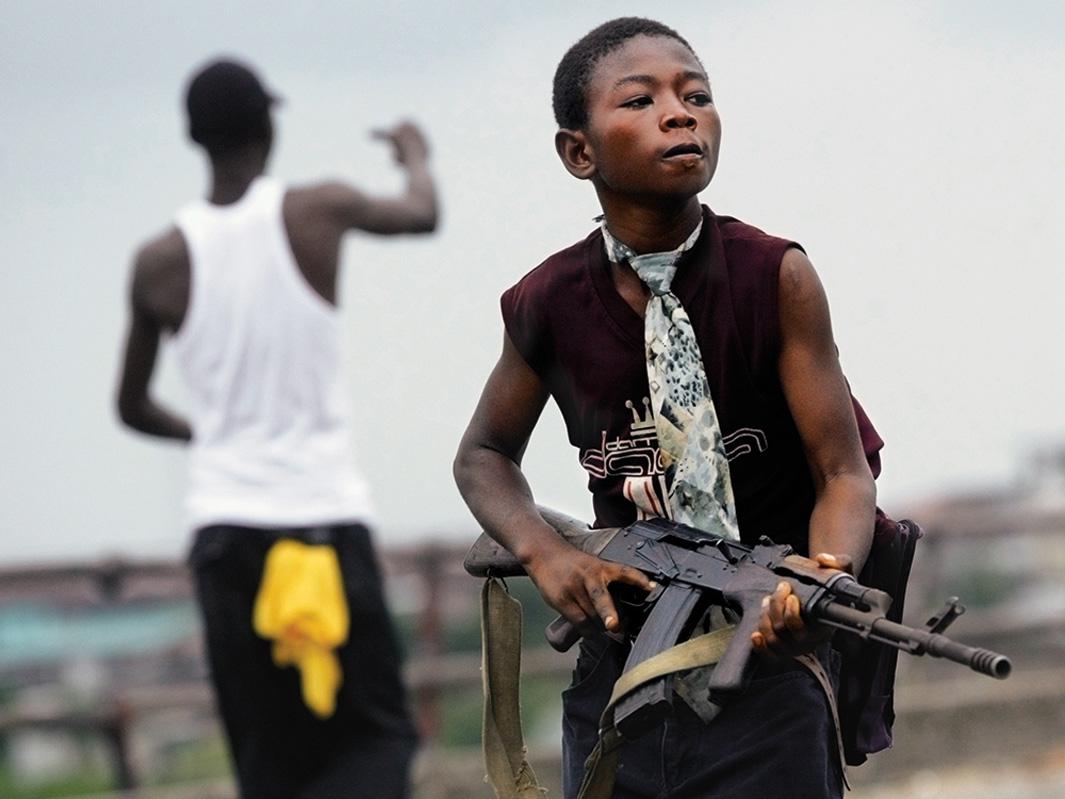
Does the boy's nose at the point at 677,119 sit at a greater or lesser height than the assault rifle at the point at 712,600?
greater

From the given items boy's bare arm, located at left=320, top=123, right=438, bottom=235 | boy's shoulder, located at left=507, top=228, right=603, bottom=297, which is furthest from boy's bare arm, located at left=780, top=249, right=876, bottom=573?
boy's bare arm, located at left=320, top=123, right=438, bottom=235

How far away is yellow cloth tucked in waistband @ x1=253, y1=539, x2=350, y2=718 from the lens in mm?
5539

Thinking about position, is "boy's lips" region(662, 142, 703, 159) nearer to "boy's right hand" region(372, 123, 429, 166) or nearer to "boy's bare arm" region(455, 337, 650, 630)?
"boy's bare arm" region(455, 337, 650, 630)

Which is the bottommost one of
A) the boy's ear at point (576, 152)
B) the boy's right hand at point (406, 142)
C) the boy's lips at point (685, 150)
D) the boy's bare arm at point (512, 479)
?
the boy's bare arm at point (512, 479)

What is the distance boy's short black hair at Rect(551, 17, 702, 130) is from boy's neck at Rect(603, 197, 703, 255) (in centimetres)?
17

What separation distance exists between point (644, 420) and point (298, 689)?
2494 millimetres

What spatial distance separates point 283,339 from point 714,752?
257 cm

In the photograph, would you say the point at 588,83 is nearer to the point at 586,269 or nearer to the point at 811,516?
the point at 586,269

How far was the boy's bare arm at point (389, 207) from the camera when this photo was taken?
5.75 meters

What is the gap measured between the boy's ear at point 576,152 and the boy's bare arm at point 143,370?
97.5 inches

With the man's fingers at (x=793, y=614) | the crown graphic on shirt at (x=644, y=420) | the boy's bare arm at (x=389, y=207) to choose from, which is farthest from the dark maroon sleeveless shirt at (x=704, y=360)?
the boy's bare arm at (x=389, y=207)

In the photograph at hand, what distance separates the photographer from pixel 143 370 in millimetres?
5891

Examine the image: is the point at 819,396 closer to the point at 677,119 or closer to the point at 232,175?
the point at 677,119

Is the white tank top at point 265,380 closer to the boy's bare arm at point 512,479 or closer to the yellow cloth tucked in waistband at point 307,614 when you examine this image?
the yellow cloth tucked in waistband at point 307,614
